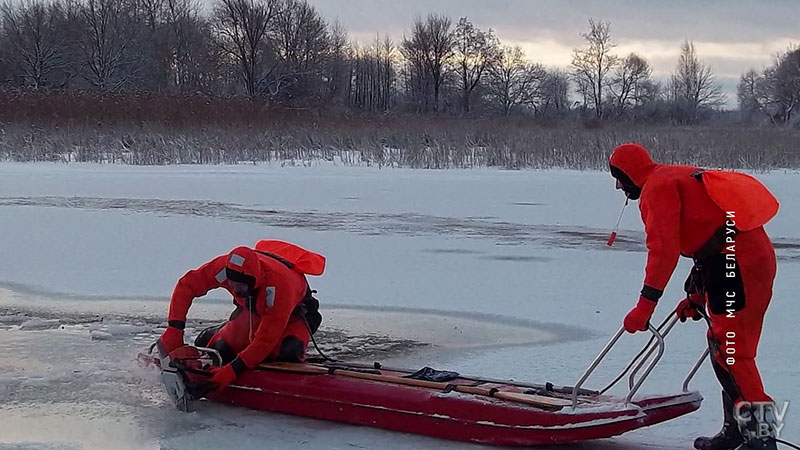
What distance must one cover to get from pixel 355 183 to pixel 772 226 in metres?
6.85

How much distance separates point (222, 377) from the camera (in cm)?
453

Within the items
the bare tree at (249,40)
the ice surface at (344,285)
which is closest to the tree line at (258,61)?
the bare tree at (249,40)

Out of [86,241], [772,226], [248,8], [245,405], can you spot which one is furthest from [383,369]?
[248,8]

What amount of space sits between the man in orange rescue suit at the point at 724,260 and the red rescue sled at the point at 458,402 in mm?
260

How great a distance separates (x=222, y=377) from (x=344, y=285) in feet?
11.1

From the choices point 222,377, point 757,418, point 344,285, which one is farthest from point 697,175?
point 344,285

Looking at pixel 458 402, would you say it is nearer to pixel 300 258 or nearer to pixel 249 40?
pixel 300 258

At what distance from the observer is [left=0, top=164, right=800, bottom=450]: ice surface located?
14.7ft

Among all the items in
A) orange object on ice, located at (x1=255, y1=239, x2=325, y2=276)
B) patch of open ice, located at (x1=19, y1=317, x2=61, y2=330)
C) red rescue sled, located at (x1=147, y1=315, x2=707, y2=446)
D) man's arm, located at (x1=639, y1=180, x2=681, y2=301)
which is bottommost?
patch of open ice, located at (x1=19, y1=317, x2=61, y2=330)

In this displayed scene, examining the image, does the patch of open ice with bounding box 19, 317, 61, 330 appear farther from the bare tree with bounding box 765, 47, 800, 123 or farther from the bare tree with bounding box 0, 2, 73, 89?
the bare tree with bounding box 765, 47, 800, 123

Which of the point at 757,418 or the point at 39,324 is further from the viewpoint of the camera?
the point at 39,324

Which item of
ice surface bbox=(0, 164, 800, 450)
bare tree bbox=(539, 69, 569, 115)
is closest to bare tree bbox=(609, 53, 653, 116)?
bare tree bbox=(539, 69, 569, 115)

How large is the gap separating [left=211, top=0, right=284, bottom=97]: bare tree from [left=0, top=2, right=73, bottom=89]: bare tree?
22.1 ft

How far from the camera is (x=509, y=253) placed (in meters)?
9.39
